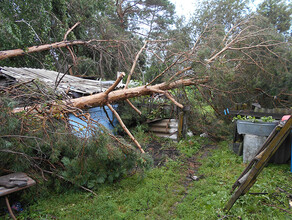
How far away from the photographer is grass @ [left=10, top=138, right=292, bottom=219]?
3.33m

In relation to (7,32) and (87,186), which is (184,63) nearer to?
(87,186)

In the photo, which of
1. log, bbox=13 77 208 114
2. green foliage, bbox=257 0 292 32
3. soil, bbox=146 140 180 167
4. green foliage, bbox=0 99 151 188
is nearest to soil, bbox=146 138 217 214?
soil, bbox=146 140 180 167

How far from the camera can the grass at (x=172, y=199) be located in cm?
333

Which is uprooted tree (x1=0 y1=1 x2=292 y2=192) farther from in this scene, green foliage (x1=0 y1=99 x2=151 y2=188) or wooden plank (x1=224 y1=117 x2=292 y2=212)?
wooden plank (x1=224 y1=117 x2=292 y2=212)

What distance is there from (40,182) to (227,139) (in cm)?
649

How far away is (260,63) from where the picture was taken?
22.6 feet

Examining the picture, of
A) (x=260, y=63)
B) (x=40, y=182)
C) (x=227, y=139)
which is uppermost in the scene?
(x=260, y=63)

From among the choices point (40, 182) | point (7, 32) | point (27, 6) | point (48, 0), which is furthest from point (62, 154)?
point (48, 0)

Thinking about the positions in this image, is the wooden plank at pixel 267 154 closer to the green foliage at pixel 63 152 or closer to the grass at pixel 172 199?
the grass at pixel 172 199

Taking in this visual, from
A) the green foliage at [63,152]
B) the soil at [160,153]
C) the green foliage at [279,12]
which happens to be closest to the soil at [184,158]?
the soil at [160,153]

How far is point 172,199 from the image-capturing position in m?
3.98

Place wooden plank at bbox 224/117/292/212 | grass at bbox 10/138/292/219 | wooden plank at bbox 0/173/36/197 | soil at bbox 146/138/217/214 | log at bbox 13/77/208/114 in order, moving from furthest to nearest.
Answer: soil at bbox 146/138/217/214 < log at bbox 13/77/208/114 < grass at bbox 10/138/292/219 < wooden plank at bbox 0/173/36/197 < wooden plank at bbox 224/117/292/212

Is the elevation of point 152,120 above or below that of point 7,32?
below

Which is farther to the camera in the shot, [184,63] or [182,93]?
[182,93]
